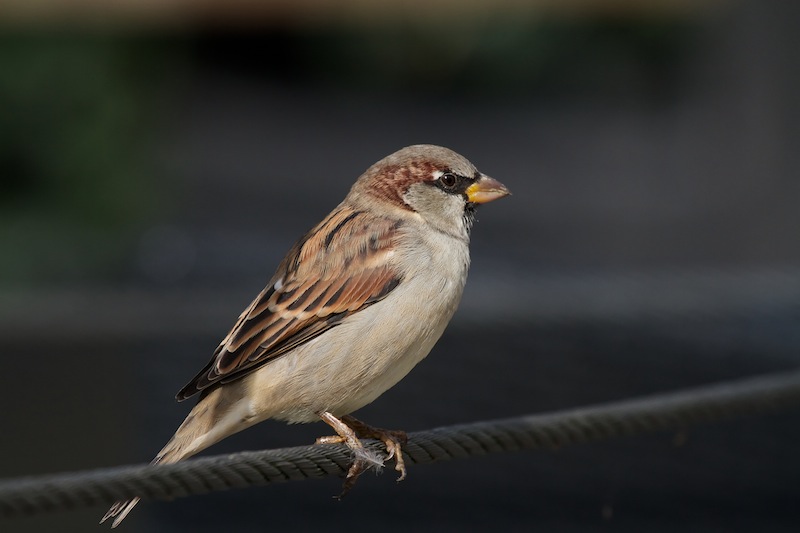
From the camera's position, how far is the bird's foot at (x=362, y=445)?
10.3 feet

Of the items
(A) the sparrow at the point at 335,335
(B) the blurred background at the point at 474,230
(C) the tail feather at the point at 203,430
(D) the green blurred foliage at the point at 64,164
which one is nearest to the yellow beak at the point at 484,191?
(A) the sparrow at the point at 335,335

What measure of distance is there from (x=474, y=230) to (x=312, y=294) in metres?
8.76

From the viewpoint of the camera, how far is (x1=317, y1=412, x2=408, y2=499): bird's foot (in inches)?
124

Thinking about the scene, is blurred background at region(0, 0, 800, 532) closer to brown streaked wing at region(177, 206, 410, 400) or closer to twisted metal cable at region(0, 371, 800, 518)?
twisted metal cable at region(0, 371, 800, 518)

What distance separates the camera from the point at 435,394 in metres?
6.21

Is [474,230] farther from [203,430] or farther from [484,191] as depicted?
[203,430]

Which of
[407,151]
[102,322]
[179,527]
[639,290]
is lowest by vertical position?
[179,527]

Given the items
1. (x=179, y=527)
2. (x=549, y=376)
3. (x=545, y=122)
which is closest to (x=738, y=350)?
(x=549, y=376)

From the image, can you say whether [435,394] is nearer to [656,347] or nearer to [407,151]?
[656,347]

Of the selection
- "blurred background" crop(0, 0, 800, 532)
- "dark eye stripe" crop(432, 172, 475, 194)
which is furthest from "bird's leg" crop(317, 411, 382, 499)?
"blurred background" crop(0, 0, 800, 532)

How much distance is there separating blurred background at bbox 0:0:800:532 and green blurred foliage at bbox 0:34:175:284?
0.02m

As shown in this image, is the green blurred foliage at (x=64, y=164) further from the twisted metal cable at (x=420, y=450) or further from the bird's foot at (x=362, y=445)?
the twisted metal cable at (x=420, y=450)

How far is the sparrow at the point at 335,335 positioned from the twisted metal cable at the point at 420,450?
196mm

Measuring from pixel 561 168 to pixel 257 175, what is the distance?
3.62 meters
